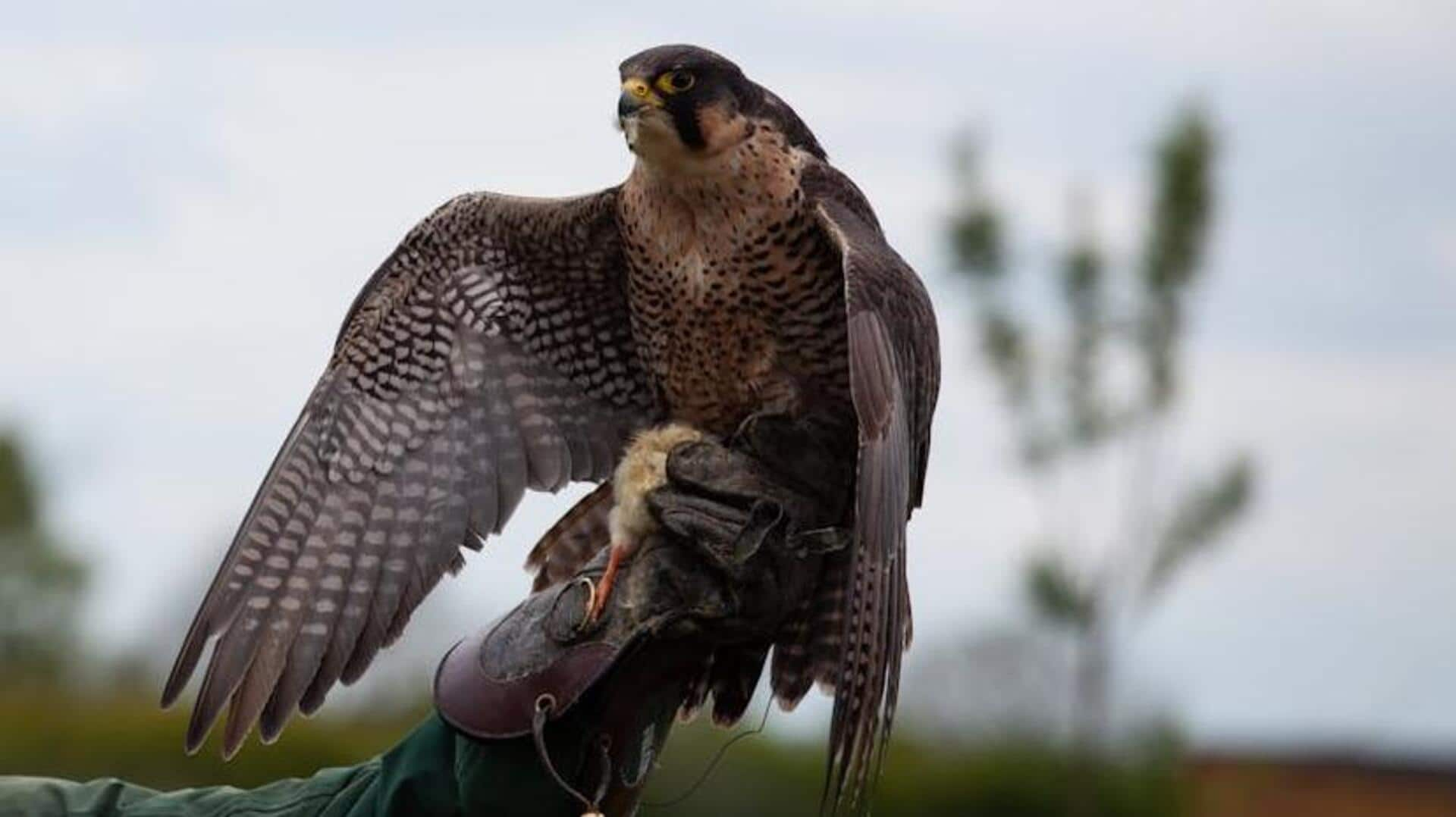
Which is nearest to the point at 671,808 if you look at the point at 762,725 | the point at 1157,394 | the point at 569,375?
the point at 1157,394

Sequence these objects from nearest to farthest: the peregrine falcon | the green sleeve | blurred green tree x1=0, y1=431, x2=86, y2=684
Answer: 1. the green sleeve
2. the peregrine falcon
3. blurred green tree x1=0, y1=431, x2=86, y2=684

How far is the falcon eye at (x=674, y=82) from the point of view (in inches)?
238

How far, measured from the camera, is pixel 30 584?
19.9 metres

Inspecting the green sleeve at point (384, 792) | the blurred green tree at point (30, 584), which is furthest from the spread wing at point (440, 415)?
the blurred green tree at point (30, 584)

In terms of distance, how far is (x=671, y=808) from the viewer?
12570 millimetres

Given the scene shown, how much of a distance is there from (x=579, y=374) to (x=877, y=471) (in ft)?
4.77

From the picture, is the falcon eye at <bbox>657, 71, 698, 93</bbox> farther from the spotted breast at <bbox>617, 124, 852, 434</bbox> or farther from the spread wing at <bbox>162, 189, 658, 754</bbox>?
the spread wing at <bbox>162, 189, 658, 754</bbox>

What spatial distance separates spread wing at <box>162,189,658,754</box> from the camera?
20.3 feet

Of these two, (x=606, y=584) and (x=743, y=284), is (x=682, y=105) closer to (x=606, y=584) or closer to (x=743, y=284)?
(x=743, y=284)

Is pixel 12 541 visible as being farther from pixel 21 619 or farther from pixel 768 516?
pixel 768 516

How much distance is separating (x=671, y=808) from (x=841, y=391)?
6.70 metres

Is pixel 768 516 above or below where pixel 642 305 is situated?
below

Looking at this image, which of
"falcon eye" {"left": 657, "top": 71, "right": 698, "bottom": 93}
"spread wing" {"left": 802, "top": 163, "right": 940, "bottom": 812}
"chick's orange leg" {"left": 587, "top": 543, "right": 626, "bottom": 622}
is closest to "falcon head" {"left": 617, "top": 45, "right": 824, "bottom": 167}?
"falcon eye" {"left": 657, "top": 71, "right": 698, "bottom": 93}

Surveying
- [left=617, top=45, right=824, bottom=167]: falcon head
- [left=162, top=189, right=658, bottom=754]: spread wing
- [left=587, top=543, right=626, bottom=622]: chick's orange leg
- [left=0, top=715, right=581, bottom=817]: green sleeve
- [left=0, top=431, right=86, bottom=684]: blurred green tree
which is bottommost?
[left=0, top=715, right=581, bottom=817]: green sleeve
